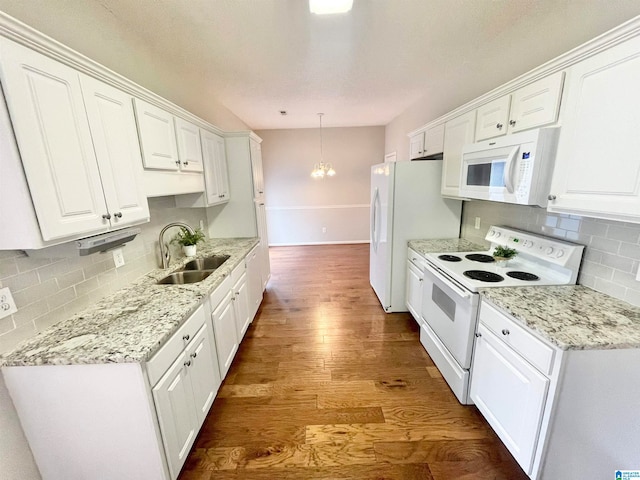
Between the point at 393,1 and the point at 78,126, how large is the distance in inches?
77.3

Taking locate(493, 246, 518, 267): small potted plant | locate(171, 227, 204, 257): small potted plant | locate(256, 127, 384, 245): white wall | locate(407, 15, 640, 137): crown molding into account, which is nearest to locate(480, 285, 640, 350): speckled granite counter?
locate(493, 246, 518, 267): small potted plant

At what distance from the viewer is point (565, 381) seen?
3.68 ft

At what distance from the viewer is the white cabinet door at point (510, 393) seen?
1223 mm

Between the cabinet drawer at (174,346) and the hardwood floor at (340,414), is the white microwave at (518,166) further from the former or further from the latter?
the cabinet drawer at (174,346)

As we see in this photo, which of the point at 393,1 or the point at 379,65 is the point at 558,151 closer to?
the point at 393,1

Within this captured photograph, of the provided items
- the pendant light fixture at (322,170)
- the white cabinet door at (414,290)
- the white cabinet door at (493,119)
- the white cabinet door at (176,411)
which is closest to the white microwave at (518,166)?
the white cabinet door at (493,119)

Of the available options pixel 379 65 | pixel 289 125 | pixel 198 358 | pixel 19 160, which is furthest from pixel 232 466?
pixel 289 125

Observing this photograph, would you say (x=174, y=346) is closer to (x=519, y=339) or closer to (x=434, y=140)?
(x=519, y=339)

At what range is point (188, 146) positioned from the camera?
218 centimetres

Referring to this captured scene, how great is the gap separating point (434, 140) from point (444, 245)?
3.82 feet

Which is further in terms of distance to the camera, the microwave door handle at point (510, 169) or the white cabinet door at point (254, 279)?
the white cabinet door at point (254, 279)

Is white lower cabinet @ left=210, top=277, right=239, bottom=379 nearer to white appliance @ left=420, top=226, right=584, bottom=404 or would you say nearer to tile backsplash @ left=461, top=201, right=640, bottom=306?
white appliance @ left=420, top=226, right=584, bottom=404

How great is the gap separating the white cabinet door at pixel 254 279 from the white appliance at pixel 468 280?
1831 millimetres

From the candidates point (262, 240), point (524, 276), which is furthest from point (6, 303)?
point (524, 276)
